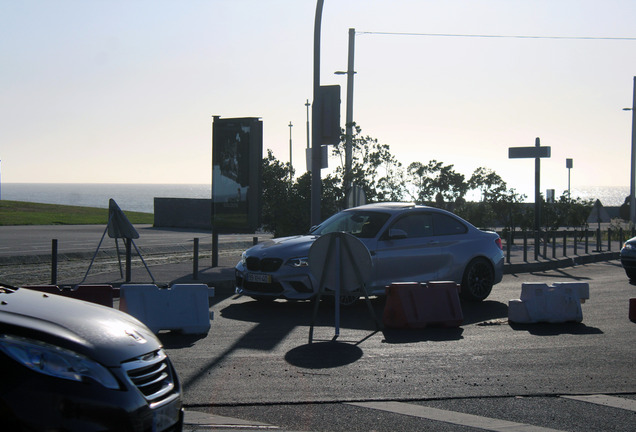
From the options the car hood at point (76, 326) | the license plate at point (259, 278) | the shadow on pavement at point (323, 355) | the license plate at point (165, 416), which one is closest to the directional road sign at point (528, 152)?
the license plate at point (259, 278)

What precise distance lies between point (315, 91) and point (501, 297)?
5.38 metres

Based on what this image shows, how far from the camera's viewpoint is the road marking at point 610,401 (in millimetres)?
5934

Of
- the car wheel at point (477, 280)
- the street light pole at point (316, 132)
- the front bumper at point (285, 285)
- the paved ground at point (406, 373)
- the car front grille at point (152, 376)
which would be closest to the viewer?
the car front grille at point (152, 376)

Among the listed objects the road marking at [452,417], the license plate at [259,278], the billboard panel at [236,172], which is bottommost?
the road marking at [452,417]

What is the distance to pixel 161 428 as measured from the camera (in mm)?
3918

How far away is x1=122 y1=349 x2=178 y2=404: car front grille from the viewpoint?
3.88m

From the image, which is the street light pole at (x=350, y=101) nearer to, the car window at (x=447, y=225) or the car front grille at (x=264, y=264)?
the car window at (x=447, y=225)

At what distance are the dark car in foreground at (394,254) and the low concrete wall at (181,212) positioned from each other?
Result: 90.0ft

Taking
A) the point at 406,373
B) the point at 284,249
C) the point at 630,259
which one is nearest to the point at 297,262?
the point at 284,249

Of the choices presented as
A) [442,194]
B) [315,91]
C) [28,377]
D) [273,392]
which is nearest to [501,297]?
[315,91]

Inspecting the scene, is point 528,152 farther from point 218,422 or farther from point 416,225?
point 218,422

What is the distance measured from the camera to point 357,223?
483 inches

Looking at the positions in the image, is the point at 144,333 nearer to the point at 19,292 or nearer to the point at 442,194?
the point at 19,292

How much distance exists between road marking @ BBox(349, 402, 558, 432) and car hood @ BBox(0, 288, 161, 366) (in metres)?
2.19
